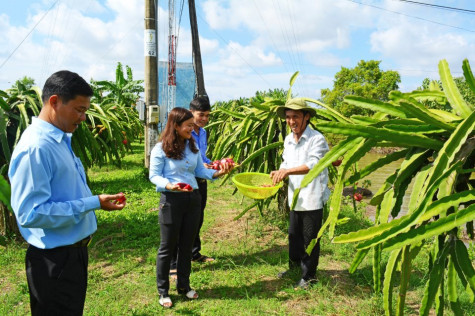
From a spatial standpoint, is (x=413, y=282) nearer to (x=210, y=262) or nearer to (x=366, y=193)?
(x=210, y=262)

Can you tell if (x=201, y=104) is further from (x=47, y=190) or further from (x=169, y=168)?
(x=47, y=190)

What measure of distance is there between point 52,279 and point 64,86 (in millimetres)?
891

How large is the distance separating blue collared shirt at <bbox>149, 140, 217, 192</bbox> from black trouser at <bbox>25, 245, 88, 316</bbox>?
1055mm

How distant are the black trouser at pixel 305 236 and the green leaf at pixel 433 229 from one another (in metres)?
1.86

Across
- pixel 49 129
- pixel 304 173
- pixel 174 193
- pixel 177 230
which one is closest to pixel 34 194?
pixel 49 129

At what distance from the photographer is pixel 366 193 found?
33.4ft

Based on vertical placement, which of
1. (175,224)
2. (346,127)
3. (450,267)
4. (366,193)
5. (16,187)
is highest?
(346,127)

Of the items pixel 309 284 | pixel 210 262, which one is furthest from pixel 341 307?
pixel 210 262

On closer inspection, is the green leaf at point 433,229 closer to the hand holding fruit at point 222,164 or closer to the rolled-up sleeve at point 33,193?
the rolled-up sleeve at point 33,193

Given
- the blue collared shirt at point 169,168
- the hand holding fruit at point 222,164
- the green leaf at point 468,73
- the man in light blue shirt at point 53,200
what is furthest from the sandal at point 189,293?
the green leaf at point 468,73

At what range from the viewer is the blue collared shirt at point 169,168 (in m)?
2.72

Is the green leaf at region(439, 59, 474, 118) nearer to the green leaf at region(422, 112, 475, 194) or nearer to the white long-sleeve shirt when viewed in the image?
the green leaf at region(422, 112, 475, 194)

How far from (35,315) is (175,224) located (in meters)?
1.22

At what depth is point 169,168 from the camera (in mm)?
2793
